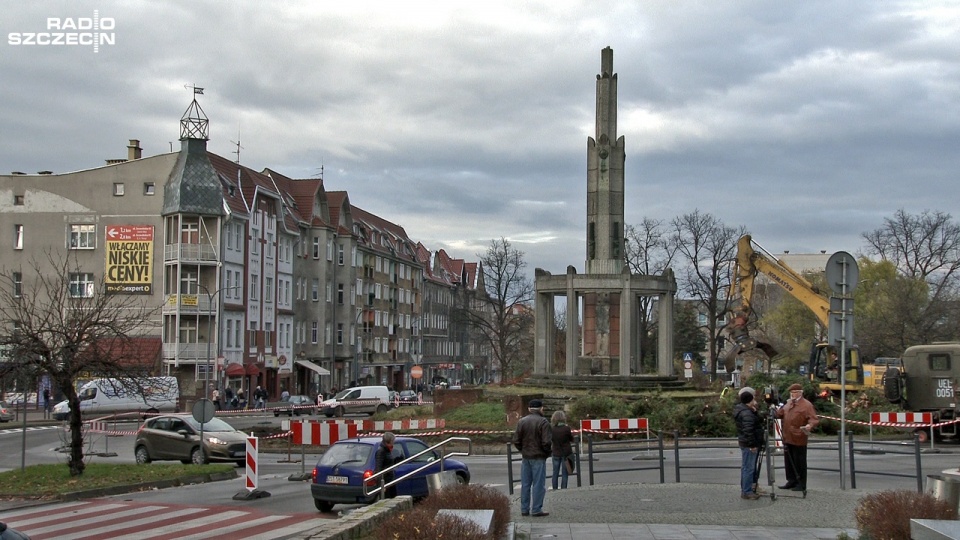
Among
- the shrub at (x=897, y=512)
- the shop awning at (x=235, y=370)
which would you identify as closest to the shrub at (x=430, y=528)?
the shrub at (x=897, y=512)

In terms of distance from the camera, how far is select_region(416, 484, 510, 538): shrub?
10.9 meters

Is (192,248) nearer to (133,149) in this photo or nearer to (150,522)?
(133,149)

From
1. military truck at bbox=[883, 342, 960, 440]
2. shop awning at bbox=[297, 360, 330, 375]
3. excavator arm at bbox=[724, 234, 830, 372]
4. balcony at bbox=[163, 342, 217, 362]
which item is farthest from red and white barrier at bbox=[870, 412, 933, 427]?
shop awning at bbox=[297, 360, 330, 375]

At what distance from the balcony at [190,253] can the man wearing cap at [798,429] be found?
51435 mm

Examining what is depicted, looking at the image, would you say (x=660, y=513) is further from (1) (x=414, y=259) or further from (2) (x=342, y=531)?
(1) (x=414, y=259)

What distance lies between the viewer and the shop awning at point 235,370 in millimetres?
65062

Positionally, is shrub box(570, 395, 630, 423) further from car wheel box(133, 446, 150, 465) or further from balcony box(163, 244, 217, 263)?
balcony box(163, 244, 217, 263)

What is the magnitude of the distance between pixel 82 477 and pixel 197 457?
598 centimetres

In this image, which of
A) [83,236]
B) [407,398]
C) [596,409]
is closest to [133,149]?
[83,236]

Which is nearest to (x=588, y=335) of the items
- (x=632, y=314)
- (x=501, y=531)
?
(x=632, y=314)

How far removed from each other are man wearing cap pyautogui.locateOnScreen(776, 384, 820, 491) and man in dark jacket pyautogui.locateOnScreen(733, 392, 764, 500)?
556 mm

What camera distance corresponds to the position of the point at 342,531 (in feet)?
34.9

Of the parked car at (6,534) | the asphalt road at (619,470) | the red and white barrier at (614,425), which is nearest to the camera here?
the parked car at (6,534)

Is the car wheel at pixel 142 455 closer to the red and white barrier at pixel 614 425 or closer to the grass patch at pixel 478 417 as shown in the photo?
the grass patch at pixel 478 417
